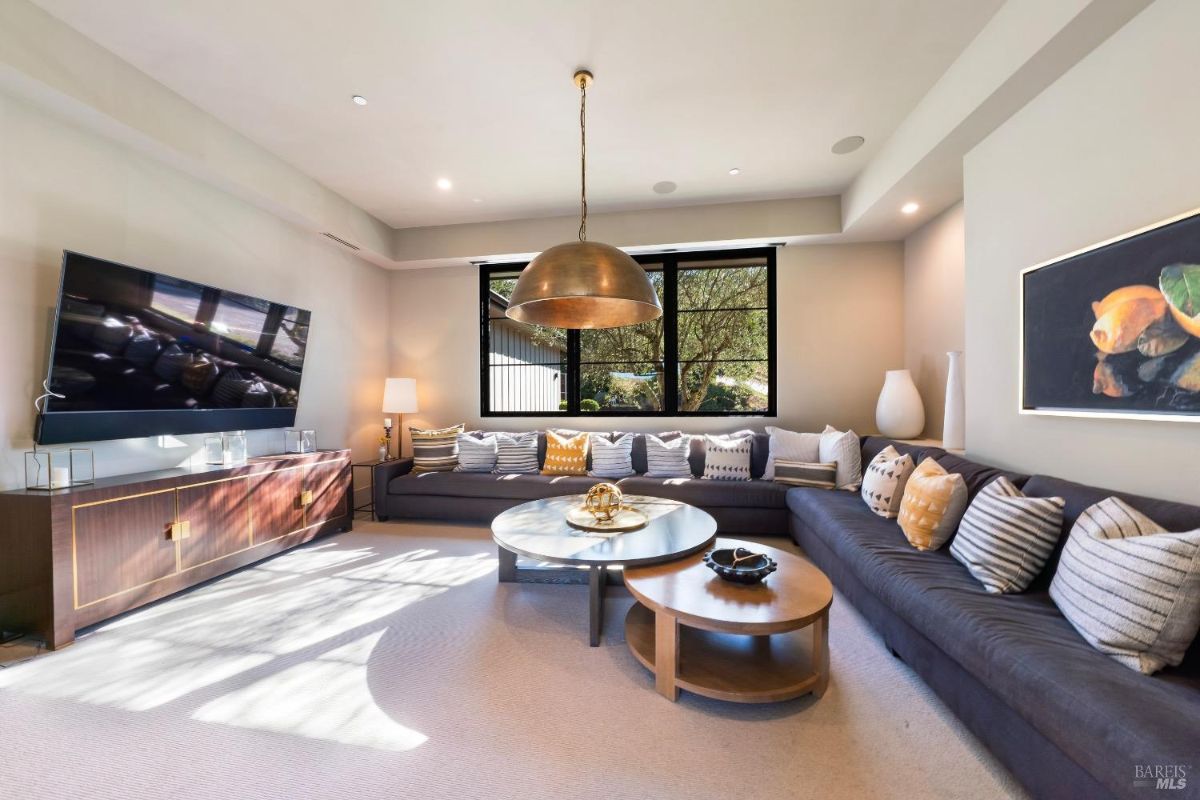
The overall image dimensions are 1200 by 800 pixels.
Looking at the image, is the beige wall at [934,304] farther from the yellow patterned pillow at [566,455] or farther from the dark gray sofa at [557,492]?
the yellow patterned pillow at [566,455]

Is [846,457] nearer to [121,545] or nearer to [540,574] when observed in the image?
[540,574]

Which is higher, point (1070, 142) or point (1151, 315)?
point (1070, 142)

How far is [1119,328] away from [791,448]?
2.27 metres

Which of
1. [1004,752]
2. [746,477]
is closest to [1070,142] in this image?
[1004,752]

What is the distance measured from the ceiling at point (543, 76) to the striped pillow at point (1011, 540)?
2289 mm

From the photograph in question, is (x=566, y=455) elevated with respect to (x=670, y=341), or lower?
lower

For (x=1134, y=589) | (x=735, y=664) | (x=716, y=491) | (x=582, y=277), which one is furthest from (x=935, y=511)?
(x=582, y=277)

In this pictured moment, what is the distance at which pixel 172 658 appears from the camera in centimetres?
202

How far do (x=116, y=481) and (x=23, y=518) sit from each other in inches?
14.0

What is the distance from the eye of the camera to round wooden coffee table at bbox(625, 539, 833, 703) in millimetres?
1634

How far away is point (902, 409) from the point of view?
3703 mm

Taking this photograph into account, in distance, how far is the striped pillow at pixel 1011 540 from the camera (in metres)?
1.73

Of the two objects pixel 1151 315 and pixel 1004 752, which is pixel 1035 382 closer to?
pixel 1151 315

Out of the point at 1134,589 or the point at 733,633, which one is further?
the point at 733,633
